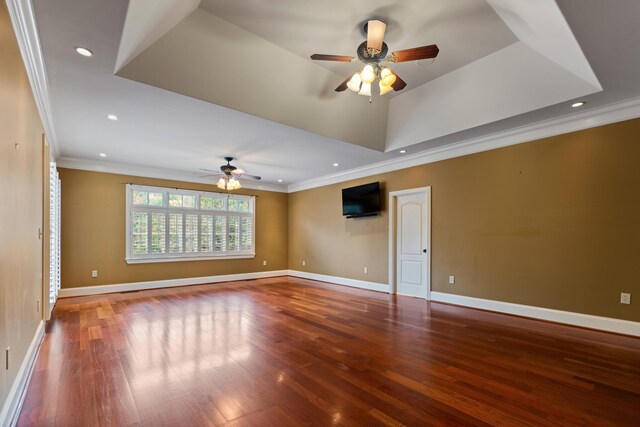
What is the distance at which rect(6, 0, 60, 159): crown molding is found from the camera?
2.03 metres

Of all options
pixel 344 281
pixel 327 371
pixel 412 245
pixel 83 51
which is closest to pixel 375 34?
pixel 83 51

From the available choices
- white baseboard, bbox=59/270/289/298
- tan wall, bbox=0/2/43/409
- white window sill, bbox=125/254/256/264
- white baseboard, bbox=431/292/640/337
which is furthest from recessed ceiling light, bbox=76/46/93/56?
white baseboard, bbox=431/292/640/337

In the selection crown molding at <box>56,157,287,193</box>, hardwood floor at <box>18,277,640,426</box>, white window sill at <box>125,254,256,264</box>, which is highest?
crown molding at <box>56,157,287,193</box>

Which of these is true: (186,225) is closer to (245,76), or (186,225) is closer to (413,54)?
(245,76)

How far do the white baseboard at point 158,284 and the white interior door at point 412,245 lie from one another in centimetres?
414

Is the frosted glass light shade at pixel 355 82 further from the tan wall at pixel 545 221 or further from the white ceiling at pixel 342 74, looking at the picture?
the tan wall at pixel 545 221

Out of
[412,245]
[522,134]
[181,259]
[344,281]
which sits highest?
[522,134]

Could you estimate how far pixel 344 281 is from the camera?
734 cm

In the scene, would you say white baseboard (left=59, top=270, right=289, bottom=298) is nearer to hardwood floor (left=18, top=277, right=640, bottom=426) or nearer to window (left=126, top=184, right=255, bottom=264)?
window (left=126, top=184, right=255, bottom=264)

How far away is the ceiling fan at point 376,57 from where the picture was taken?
2759 millimetres

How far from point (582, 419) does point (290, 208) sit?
787 centimetres

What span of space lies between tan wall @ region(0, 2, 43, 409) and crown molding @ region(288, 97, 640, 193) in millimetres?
5424

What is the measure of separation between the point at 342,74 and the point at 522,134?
285 cm

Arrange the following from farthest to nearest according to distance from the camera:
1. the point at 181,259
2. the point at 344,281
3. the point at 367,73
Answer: the point at 344,281 < the point at 181,259 < the point at 367,73
